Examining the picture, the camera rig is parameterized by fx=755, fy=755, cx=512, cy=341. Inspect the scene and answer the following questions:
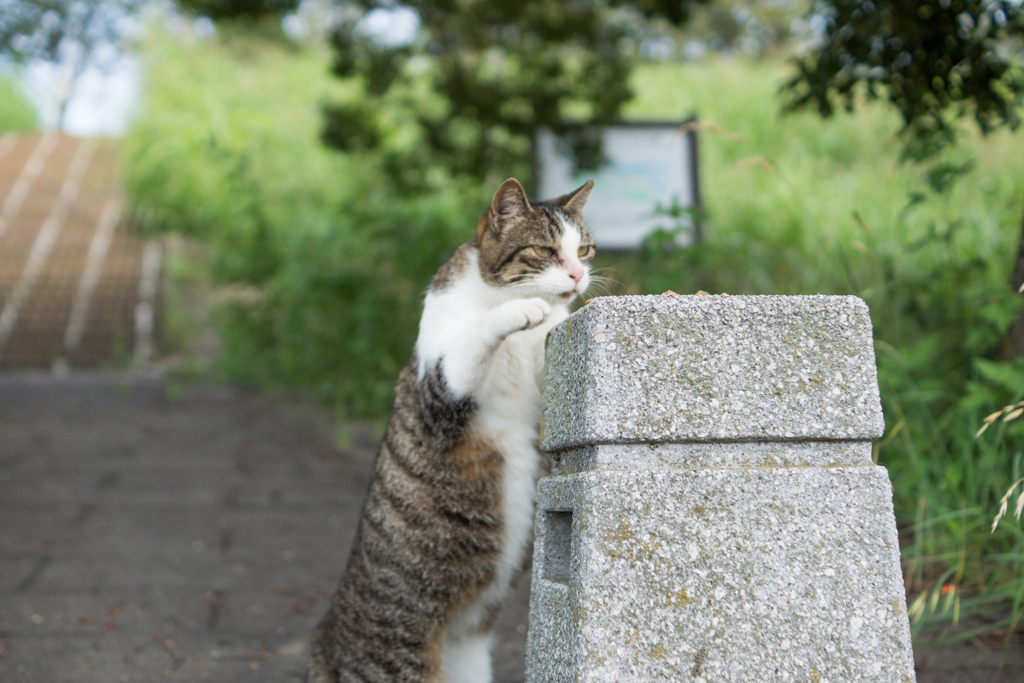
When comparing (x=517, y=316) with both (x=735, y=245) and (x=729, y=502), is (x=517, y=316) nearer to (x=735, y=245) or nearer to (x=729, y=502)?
(x=729, y=502)

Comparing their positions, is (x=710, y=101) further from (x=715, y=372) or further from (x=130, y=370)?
(x=715, y=372)

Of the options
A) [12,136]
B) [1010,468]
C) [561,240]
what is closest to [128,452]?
[561,240]

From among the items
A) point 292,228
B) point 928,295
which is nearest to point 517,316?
point 928,295

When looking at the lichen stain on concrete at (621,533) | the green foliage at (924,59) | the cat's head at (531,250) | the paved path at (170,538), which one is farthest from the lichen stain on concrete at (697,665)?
the green foliage at (924,59)

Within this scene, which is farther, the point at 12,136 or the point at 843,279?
the point at 12,136

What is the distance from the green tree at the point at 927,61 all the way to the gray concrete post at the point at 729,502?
1413mm

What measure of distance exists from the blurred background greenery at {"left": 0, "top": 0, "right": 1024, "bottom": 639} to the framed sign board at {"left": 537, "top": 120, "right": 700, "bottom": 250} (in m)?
0.14

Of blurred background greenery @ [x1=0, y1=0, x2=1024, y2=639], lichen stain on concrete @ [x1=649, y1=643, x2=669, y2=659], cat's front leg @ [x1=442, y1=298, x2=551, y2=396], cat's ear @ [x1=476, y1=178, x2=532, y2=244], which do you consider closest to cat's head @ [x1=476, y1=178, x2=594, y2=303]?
cat's ear @ [x1=476, y1=178, x2=532, y2=244]

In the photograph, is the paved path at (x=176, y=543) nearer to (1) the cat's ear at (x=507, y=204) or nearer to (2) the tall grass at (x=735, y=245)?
(2) the tall grass at (x=735, y=245)

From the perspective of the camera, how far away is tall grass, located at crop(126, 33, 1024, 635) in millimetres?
2664

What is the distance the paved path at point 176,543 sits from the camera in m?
2.41

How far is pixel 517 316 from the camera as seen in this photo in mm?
1492

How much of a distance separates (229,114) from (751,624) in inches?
374

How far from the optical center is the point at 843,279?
4254 mm
